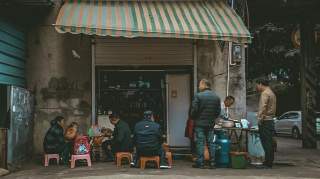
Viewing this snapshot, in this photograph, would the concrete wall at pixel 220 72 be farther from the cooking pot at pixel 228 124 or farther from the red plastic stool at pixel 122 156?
the red plastic stool at pixel 122 156

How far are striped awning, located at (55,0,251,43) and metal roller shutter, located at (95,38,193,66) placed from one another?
3.46 feet

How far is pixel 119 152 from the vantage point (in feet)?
38.0

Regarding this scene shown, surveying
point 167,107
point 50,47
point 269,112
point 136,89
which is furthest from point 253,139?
point 50,47

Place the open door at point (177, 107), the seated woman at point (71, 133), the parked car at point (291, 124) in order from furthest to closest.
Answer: the parked car at point (291, 124)
the open door at point (177, 107)
the seated woman at point (71, 133)

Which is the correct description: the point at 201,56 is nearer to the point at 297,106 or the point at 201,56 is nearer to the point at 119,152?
the point at 119,152

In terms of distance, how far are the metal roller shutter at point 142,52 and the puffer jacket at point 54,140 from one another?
2.41 m

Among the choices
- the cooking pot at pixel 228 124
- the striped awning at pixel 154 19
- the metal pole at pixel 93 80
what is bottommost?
the cooking pot at pixel 228 124

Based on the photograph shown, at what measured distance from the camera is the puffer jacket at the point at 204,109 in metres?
11.0

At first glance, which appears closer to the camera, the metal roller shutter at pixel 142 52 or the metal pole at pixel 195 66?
the metal roller shutter at pixel 142 52

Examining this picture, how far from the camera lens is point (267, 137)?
36.7 feet

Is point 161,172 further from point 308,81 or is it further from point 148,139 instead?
point 308,81

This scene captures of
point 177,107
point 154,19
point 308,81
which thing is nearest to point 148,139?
point 154,19

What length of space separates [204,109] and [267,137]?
5.14 feet

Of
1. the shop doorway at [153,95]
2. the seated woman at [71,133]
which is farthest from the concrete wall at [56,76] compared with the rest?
the seated woman at [71,133]
